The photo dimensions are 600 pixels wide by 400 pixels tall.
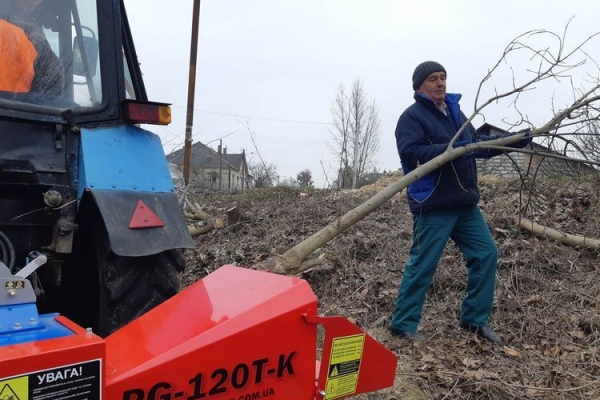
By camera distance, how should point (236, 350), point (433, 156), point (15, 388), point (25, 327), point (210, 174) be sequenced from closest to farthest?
1. point (15, 388)
2. point (25, 327)
3. point (236, 350)
4. point (433, 156)
5. point (210, 174)

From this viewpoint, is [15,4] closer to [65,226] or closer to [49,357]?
[65,226]

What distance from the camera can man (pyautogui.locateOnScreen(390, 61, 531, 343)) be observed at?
358 cm

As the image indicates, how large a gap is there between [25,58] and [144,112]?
55 cm

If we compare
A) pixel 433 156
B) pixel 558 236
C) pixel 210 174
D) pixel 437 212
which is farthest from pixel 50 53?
pixel 210 174

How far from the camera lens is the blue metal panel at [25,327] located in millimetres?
1254

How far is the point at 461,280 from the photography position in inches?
186

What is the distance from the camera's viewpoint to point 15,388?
110cm

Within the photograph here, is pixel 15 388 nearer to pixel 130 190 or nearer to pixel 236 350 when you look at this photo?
pixel 236 350

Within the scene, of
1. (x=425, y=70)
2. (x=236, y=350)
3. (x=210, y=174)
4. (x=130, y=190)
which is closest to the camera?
(x=236, y=350)

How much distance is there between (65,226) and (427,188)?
225 centimetres

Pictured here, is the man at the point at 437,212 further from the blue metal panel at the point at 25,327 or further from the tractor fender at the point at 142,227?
the blue metal panel at the point at 25,327

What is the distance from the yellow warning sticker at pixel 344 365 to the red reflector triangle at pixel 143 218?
3.38 ft

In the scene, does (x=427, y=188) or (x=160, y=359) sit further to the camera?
(x=427, y=188)

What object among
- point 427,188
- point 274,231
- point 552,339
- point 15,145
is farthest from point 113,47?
point 274,231
